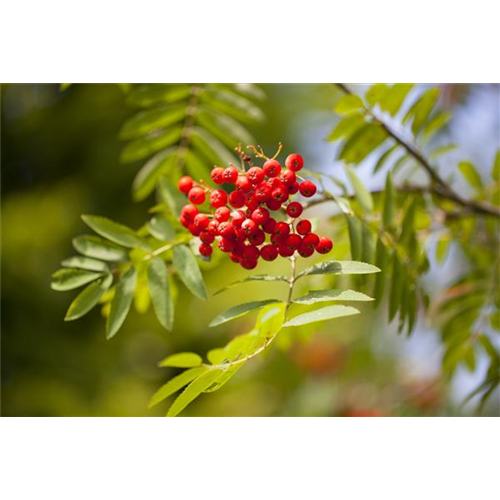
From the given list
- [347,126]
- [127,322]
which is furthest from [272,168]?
[127,322]

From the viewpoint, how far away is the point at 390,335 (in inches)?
132

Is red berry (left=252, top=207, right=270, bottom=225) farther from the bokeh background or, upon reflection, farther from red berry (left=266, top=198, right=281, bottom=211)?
the bokeh background

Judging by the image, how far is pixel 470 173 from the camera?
217 cm

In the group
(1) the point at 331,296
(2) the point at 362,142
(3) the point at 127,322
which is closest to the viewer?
(1) the point at 331,296

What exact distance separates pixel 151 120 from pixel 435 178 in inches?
Answer: 28.6

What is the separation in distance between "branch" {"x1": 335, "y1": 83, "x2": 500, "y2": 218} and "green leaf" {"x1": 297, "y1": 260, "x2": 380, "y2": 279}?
0.59 m

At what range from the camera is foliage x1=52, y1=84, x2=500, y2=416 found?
137 centimetres

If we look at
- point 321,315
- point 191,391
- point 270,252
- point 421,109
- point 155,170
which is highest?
point 421,109

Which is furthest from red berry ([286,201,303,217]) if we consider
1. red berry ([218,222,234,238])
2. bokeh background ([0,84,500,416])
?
bokeh background ([0,84,500,416])

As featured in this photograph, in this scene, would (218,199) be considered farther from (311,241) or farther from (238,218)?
(311,241)

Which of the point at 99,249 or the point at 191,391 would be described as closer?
the point at 191,391
